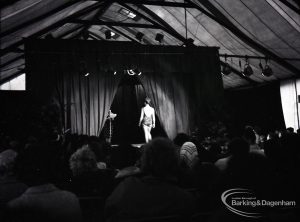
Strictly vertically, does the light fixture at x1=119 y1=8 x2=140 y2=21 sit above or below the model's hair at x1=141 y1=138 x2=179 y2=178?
Answer: above

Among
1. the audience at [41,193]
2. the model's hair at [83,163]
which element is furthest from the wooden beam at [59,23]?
the audience at [41,193]

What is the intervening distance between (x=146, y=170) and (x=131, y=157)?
725mm

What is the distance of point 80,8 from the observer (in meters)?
9.43

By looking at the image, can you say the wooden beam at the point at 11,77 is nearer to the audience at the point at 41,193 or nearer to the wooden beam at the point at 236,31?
the wooden beam at the point at 236,31

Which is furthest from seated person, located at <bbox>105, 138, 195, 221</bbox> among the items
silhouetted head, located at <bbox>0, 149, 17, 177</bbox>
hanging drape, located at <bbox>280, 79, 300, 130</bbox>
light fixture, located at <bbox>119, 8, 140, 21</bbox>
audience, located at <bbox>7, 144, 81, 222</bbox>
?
hanging drape, located at <bbox>280, 79, 300, 130</bbox>

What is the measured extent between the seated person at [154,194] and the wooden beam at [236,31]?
7.67m

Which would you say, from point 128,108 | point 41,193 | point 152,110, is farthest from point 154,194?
point 128,108

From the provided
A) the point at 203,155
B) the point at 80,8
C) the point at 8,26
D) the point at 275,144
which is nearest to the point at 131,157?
the point at 203,155

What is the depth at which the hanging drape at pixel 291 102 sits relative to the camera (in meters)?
11.3

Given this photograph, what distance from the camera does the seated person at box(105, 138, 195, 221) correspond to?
1784 mm

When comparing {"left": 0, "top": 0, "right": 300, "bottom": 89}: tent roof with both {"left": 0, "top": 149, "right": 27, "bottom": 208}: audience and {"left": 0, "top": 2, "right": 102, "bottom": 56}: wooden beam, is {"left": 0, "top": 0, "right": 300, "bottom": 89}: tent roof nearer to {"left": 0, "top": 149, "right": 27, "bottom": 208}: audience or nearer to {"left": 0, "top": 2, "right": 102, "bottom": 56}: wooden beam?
{"left": 0, "top": 2, "right": 102, "bottom": 56}: wooden beam

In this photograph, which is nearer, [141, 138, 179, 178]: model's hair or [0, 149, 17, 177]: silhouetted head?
[141, 138, 179, 178]: model's hair

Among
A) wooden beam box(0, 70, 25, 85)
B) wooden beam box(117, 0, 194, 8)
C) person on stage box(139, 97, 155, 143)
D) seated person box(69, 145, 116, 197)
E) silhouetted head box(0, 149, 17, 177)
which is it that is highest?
wooden beam box(117, 0, 194, 8)

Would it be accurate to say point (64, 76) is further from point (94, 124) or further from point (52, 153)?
point (52, 153)
